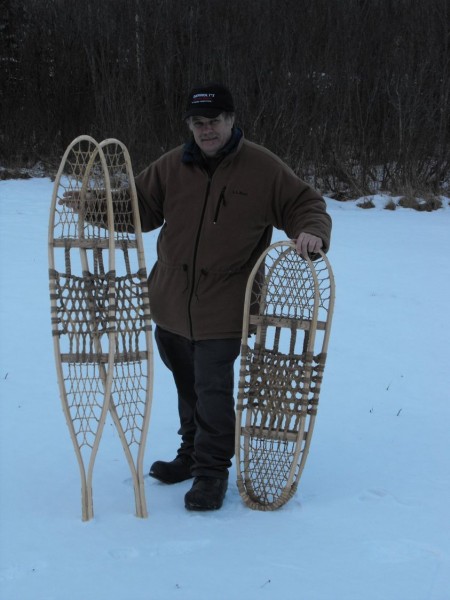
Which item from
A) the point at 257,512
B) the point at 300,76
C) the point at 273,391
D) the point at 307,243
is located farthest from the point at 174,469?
the point at 300,76

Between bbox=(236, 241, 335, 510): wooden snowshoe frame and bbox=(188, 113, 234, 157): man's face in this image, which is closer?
bbox=(188, 113, 234, 157): man's face

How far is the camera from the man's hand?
2742 millimetres

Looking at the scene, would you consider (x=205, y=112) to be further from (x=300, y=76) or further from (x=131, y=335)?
(x=300, y=76)

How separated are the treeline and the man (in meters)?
7.99

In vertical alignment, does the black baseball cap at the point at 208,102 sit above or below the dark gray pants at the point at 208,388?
above

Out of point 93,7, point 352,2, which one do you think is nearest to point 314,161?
point 352,2

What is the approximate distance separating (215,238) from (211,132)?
402 mm

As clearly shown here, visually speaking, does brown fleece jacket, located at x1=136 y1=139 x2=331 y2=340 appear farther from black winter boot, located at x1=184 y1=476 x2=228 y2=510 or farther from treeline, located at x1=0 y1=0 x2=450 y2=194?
treeline, located at x1=0 y1=0 x2=450 y2=194

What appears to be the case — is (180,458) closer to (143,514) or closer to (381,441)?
(143,514)

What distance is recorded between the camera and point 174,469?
3.20 metres

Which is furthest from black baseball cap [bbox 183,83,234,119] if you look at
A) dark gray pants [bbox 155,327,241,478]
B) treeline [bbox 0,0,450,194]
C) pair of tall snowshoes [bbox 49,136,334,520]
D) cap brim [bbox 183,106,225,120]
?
treeline [bbox 0,0,450,194]

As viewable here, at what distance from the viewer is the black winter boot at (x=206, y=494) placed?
291 centimetres

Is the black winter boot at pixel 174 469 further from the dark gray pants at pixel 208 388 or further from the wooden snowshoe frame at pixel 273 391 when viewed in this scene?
the wooden snowshoe frame at pixel 273 391

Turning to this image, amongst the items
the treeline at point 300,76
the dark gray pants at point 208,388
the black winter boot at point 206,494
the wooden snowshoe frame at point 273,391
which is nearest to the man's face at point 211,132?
the wooden snowshoe frame at point 273,391
